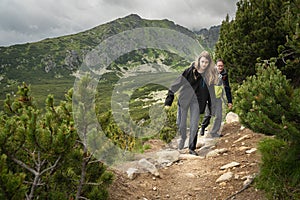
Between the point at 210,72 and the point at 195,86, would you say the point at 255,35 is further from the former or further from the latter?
the point at 195,86

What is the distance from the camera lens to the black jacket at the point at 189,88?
7367mm

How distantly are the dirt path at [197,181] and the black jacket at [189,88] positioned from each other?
1.45 meters

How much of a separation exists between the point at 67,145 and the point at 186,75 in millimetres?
4580

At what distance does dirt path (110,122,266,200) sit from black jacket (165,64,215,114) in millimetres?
1455

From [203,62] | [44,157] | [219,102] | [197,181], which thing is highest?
[203,62]

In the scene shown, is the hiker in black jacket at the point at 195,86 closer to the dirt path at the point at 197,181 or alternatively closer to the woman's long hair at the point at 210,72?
the woman's long hair at the point at 210,72

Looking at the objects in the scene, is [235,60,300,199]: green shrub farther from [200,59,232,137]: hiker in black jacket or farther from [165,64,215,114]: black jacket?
[200,59,232,137]: hiker in black jacket

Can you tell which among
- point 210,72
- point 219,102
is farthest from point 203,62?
point 219,102

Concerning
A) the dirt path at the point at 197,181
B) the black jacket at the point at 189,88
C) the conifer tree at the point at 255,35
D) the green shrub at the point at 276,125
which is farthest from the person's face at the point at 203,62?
the conifer tree at the point at 255,35

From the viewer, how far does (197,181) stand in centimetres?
613

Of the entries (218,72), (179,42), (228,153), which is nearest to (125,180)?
(228,153)

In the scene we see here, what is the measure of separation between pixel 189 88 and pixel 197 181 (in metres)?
2.43

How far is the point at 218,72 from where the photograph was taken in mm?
8375

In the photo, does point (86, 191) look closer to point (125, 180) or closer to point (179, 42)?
point (125, 180)
